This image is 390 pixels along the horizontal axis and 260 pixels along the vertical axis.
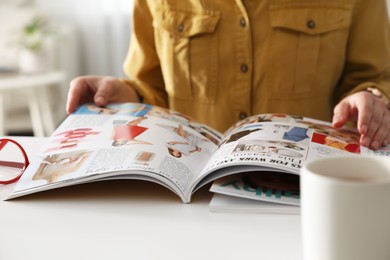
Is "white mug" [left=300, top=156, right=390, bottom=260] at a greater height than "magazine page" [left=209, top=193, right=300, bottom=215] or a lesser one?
greater

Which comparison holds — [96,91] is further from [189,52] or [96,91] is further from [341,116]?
[341,116]

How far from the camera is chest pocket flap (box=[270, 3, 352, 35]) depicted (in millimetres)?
1050

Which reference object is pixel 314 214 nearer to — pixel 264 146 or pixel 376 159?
pixel 376 159

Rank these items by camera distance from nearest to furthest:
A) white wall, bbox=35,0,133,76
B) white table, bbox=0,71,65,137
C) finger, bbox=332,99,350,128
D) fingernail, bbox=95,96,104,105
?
finger, bbox=332,99,350,128, fingernail, bbox=95,96,104,105, white table, bbox=0,71,65,137, white wall, bbox=35,0,133,76

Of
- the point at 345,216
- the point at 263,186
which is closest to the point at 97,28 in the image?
the point at 263,186

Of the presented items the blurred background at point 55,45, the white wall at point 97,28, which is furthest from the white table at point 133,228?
the white wall at point 97,28

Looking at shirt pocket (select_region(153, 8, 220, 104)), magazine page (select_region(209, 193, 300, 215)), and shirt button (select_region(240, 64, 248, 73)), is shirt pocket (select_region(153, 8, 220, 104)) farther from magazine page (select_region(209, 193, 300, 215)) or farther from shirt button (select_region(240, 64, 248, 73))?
magazine page (select_region(209, 193, 300, 215))

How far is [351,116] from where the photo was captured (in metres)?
0.81

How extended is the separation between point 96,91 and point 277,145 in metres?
0.36

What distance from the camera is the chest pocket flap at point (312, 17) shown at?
3.44 feet

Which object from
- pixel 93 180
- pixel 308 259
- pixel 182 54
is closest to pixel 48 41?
pixel 182 54

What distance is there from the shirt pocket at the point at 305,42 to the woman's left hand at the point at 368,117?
0.80 feet

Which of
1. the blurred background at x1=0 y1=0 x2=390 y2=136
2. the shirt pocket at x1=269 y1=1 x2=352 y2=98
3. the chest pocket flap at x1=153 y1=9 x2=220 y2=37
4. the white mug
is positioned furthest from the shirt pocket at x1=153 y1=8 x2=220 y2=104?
the blurred background at x1=0 y1=0 x2=390 y2=136

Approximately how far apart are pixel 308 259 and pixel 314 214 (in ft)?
0.15
